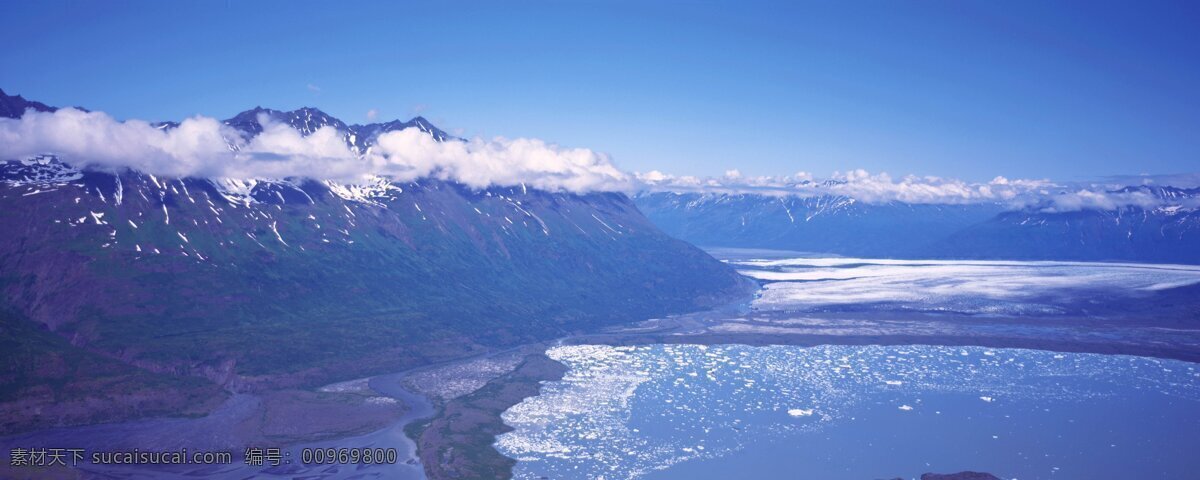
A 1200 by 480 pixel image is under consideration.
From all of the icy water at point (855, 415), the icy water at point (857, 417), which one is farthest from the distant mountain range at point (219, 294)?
the icy water at point (857, 417)

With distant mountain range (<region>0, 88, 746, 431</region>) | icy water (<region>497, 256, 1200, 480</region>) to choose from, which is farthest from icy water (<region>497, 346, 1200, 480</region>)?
distant mountain range (<region>0, 88, 746, 431</region>)

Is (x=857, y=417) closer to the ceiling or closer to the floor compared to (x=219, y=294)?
closer to the floor

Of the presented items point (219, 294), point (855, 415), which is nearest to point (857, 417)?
point (855, 415)

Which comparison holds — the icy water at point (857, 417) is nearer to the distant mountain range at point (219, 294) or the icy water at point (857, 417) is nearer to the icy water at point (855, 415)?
the icy water at point (855, 415)

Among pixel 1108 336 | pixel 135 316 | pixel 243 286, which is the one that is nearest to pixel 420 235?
pixel 243 286

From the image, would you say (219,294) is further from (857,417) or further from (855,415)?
(857,417)

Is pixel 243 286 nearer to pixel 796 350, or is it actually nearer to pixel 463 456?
pixel 463 456
